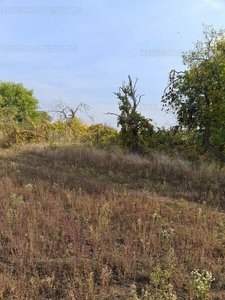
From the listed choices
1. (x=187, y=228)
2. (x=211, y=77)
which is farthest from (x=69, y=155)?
(x=187, y=228)

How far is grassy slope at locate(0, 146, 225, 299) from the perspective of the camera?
9.80 ft

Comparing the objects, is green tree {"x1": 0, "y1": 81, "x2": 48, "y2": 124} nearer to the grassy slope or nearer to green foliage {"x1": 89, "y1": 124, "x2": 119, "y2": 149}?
green foliage {"x1": 89, "y1": 124, "x2": 119, "y2": 149}

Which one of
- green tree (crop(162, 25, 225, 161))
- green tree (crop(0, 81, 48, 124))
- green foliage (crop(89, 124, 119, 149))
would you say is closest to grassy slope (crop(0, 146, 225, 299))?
green tree (crop(162, 25, 225, 161))

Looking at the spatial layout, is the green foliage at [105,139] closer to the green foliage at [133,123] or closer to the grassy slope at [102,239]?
the green foliage at [133,123]

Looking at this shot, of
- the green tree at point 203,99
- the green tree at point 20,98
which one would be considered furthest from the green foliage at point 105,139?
the green tree at point 20,98

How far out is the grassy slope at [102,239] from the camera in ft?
9.80

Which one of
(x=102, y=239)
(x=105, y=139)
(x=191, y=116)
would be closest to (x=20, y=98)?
(x=105, y=139)

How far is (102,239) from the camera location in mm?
3951

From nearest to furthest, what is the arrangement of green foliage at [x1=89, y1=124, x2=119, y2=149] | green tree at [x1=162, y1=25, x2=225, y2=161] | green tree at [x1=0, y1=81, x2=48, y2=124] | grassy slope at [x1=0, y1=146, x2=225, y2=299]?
grassy slope at [x1=0, y1=146, x2=225, y2=299] < green tree at [x1=162, y1=25, x2=225, y2=161] < green foliage at [x1=89, y1=124, x2=119, y2=149] < green tree at [x1=0, y1=81, x2=48, y2=124]

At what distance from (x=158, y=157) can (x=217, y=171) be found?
7.62 feet

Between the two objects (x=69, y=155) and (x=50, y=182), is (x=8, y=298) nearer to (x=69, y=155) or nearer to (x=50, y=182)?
(x=50, y=182)

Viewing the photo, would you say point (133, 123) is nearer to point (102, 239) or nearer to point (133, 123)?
point (133, 123)

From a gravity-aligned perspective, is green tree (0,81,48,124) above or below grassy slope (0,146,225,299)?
above

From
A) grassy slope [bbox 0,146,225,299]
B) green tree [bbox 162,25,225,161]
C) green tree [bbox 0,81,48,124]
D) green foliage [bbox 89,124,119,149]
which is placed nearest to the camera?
grassy slope [bbox 0,146,225,299]
